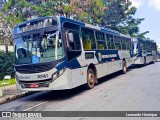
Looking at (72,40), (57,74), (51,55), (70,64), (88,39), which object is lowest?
(57,74)

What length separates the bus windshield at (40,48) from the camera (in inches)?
371

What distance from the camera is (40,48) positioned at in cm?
960

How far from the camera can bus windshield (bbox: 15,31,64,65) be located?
371 inches

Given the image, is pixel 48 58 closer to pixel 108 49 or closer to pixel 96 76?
pixel 96 76

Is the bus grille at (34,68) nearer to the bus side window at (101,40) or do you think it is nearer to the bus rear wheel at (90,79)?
the bus rear wheel at (90,79)

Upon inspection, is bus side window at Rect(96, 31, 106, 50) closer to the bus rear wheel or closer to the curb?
the bus rear wheel

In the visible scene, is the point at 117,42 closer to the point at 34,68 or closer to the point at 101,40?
the point at 101,40

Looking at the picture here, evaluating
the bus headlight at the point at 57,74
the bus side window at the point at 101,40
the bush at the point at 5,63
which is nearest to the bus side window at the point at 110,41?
the bus side window at the point at 101,40

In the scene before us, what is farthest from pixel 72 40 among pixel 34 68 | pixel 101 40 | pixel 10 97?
pixel 101 40

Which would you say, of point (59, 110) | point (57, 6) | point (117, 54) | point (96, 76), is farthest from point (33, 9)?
point (59, 110)

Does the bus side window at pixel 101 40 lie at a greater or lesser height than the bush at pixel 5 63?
greater

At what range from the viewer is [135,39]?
24.5 meters

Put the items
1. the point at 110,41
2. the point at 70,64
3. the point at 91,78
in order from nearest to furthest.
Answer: the point at 70,64, the point at 91,78, the point at 110,41

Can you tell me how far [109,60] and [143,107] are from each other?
8.02 meters
